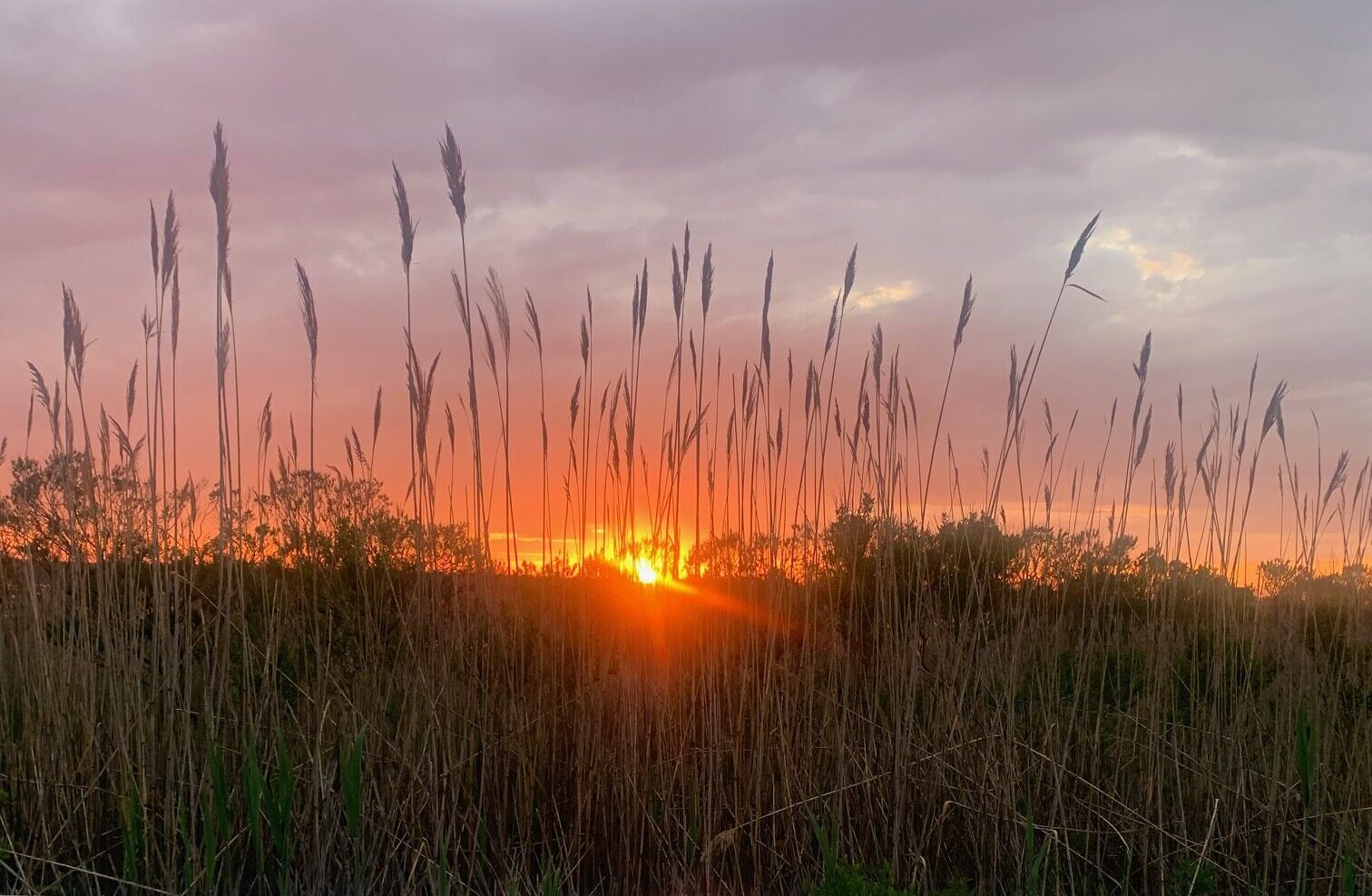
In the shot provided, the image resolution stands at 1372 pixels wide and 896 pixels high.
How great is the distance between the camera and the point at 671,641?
3078mm

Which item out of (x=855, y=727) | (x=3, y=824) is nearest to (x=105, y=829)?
(x=3, y=824)

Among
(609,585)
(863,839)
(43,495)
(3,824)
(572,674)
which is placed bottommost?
(863,839)

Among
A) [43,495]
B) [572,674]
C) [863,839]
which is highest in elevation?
[43,495]

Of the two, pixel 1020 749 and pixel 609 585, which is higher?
pixel 609 585

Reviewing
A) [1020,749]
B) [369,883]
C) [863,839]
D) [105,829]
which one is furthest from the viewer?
[1020,749]

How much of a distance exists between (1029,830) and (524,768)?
129 centimetres

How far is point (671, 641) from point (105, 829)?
5.17 ft

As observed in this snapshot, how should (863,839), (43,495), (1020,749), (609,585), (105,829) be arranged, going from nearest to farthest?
1. (105,829)
2. (863,839)
3. (1020,749)
4. (609,585)
5. (43,495)

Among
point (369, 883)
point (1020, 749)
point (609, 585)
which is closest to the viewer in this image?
point (369, 883)

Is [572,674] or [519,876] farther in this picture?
[572,674]

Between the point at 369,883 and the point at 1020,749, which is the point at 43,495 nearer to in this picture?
the point at 369,883

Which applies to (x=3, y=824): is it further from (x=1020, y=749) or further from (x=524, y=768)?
(x=1020, y=749)

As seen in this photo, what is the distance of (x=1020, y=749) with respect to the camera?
9.89 feet

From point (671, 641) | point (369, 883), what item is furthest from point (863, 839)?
point (369, 883)
